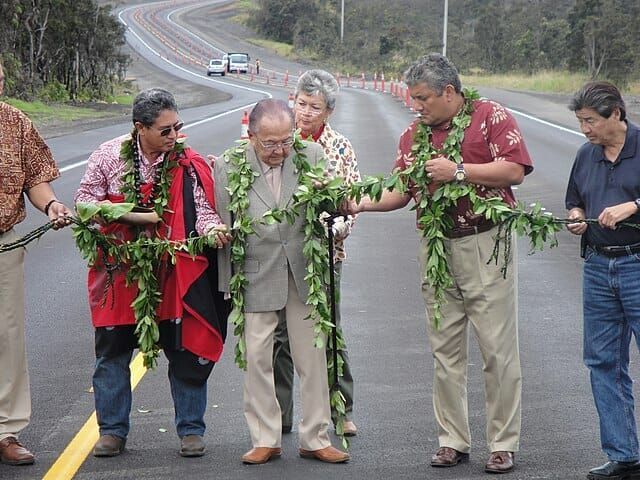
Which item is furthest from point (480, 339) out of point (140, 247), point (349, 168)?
point (140, 247)

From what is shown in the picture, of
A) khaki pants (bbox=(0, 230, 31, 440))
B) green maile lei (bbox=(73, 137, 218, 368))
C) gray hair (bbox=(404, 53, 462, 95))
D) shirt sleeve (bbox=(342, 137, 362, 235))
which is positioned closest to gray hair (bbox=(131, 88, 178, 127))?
green maile lei (bbox=(73, 137, 218, 368))

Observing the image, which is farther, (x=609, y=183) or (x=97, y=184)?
(x=97, y=184)

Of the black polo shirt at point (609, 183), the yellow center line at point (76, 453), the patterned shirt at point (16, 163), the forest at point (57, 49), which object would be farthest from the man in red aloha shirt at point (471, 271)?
the forest at point (57, 49)

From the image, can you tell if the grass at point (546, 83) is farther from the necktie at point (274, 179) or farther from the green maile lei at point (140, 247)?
the green maile lei at point (140, 247)

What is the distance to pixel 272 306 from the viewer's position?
663cm

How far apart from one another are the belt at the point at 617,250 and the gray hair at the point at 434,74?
1132 millimetres

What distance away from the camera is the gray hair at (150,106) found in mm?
6613

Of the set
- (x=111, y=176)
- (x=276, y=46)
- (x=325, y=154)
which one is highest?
(x=325, y=154)

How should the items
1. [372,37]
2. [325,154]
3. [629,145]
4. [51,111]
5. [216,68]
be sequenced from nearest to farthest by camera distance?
[629,145]
[325,154]
[51,111]
[216,68]
[372,37]

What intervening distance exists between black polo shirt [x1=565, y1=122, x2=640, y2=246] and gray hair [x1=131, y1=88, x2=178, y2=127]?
2.23 metres

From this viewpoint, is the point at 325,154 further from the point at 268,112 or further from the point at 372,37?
the point at 372,37

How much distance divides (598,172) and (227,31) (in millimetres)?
111071

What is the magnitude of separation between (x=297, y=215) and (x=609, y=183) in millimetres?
1673

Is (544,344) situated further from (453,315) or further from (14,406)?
(14,406)
